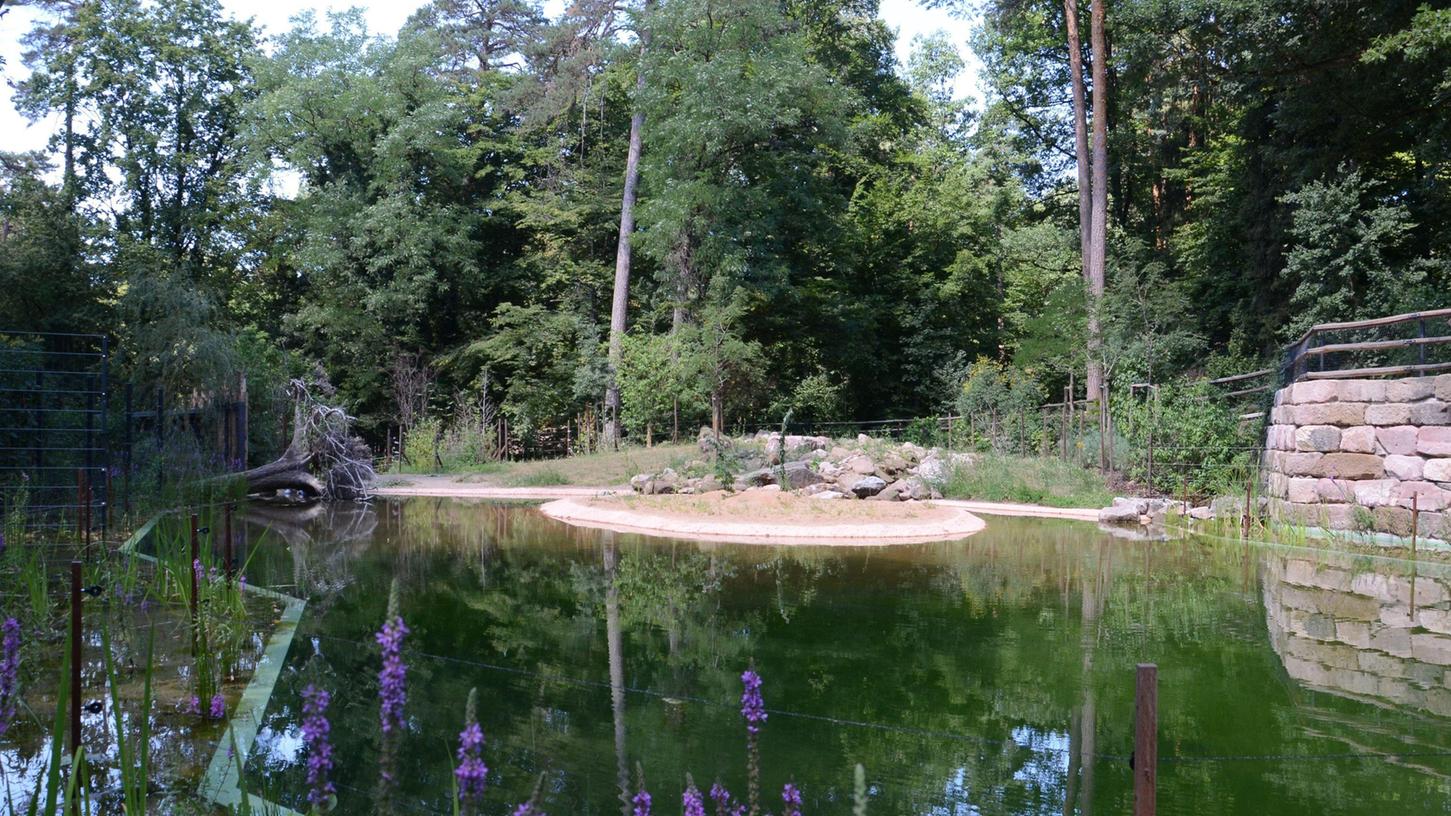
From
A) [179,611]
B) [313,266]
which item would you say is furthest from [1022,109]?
[179,611]

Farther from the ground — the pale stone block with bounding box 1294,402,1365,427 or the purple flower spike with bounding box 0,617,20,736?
the pale stone block with bounding box 1294,402,1365,427

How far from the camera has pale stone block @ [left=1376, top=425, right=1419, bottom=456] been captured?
1113cm

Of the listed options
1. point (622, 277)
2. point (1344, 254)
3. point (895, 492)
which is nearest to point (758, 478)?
point (895, 492)

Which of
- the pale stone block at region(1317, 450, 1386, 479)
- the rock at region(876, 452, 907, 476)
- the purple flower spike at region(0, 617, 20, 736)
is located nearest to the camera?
the purple flower spike at region(0, 617, 20, 736)

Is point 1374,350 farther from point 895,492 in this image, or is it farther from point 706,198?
point 706,198

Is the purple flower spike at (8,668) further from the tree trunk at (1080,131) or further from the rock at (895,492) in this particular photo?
the tree trunk at (1080,131)

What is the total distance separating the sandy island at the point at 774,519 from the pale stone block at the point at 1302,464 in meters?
3.64

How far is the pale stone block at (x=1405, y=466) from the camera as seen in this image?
36.1ft

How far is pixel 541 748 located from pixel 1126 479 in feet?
43.7

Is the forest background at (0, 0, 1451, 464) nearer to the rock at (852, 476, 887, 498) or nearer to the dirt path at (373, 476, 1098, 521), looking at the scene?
the dirt path at (373, 476, 1098, 521)

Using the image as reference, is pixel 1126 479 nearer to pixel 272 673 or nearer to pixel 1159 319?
pixel 1159 319

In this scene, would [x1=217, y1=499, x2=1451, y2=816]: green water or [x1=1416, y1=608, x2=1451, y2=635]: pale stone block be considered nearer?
[x1=217, y1=499, x2=1451, y2=816]: green water

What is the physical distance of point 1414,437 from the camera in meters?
11.1

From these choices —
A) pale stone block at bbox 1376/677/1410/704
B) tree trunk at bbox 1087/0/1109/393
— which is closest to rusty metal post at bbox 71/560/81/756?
pale stone block at bbox 1376/677/1410/704
